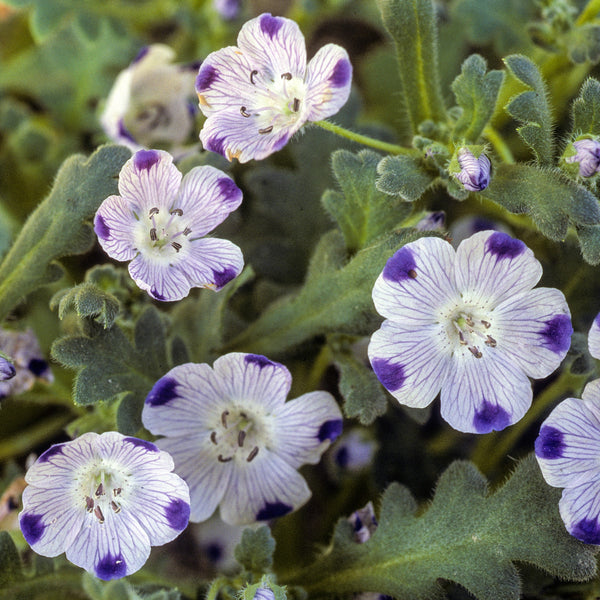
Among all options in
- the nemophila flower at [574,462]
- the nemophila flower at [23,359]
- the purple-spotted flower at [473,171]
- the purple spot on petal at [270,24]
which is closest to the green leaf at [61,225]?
the nemophila flower at [23,359]

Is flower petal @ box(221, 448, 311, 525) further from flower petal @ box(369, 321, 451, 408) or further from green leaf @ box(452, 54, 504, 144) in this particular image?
green leaf @ box(452, 54, 504, 144)

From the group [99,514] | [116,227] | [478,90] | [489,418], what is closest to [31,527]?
[99,514]

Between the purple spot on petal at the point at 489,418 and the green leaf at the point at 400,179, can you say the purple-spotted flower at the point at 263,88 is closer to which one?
the green leaf at the point at 400,179

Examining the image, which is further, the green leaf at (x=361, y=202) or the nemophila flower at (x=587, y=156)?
the green leaf at (x=361, y=202)

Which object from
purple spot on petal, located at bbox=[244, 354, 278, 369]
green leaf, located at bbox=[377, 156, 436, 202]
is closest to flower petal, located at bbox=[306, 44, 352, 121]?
green leaf, located at bbox=[377, 156, 436, 202]

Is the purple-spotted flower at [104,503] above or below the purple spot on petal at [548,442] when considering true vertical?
below

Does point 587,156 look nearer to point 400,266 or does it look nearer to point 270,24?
point 400,266

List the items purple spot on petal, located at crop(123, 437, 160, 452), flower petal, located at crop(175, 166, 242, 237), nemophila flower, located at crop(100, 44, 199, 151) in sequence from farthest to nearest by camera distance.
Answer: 1. nemophila flower, located at crop(100, 44, 199, 151)
2. flower petal, located at crop(175, 166, 242, 237)
3. purple spot on petal, located at crop(123, 437, 160, 452)
